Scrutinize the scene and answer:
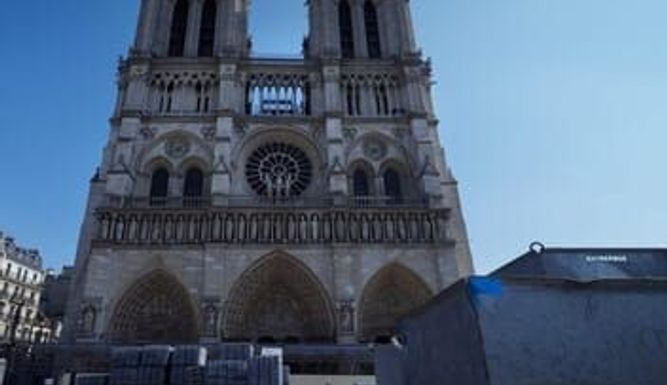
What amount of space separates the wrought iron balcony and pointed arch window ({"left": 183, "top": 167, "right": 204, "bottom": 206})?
6.78 feet

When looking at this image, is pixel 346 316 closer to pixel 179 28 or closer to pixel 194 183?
pixel 194 183

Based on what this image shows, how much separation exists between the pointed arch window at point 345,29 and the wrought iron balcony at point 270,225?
34.4 feet

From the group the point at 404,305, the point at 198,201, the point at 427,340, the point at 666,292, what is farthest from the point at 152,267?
the point at 666,292

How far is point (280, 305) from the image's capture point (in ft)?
62.3

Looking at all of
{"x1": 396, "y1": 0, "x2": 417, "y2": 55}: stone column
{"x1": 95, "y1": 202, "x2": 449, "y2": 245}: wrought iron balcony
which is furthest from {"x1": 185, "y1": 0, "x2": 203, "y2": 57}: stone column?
{"x1": 396, "y1": 0, "x2": 417, "y2": 55}: stone column

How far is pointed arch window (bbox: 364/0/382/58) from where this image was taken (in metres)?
26.0

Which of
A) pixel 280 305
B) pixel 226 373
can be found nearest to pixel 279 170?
→ pixel 280 305

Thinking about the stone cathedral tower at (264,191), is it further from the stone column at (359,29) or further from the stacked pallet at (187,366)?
the stacked pallet at (187,366)

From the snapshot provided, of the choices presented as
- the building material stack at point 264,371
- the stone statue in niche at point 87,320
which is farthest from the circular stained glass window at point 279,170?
the building material stack at point 264,371

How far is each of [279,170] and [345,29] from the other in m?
10.2

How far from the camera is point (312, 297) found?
60.8ft

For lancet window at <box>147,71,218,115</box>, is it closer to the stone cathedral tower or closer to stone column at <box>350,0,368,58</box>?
the stone cathedral tower

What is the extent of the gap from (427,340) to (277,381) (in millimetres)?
3150

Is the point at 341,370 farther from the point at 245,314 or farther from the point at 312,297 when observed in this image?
the point at 245,314
